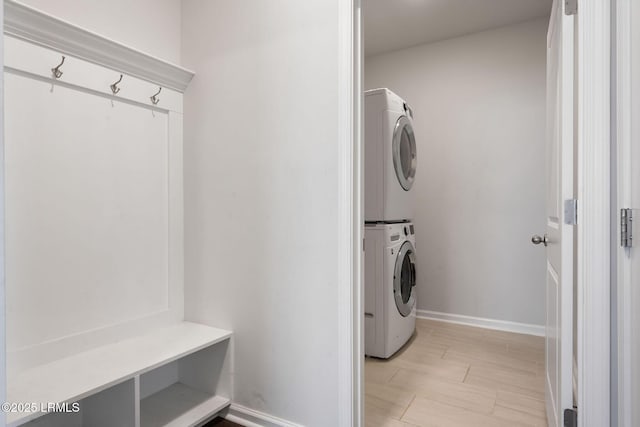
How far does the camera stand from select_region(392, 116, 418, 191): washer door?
2520mm

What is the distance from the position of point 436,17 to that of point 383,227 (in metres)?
1.85

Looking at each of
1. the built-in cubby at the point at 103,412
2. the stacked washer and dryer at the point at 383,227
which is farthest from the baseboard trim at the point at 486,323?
the built-in cubby at the point at 103,412

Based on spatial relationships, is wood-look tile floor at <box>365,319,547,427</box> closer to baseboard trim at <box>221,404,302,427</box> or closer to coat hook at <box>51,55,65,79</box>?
baseboard trim at <box>221,404,302,427</box>

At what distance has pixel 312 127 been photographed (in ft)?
5.19

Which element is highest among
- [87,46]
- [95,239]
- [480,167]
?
[87,46]

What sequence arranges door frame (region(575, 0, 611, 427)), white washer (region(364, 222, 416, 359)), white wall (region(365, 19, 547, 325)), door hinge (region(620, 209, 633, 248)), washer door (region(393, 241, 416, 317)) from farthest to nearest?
white wall (region(365, 19, 547, 325)), washer door (region(393, 241, 416, 317)), white washer (region(364, 222, 416, 359)), door frame (region(575, 0, 611, 427)), door hinge (region(620, 209, 633, 248))

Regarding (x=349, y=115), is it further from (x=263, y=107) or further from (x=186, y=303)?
(x=186, y=303)

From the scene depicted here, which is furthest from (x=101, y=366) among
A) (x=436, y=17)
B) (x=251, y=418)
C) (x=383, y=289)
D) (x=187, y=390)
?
(x=436, y=17)

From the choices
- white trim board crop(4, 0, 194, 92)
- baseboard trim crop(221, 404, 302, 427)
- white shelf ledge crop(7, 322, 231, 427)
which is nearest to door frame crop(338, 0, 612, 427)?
baseboard trim crop(221, 404, 302, 427)

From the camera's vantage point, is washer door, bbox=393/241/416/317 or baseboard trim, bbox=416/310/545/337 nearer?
washer door, bbox=393/241/416/317

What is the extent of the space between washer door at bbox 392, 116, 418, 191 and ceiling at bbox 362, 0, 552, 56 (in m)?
0.90

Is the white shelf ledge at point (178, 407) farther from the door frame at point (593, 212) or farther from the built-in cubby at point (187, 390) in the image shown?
the door frame at point (593, 212)

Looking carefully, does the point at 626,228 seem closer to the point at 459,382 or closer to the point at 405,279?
the point at 459,382

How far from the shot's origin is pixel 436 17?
2916 millimetres
